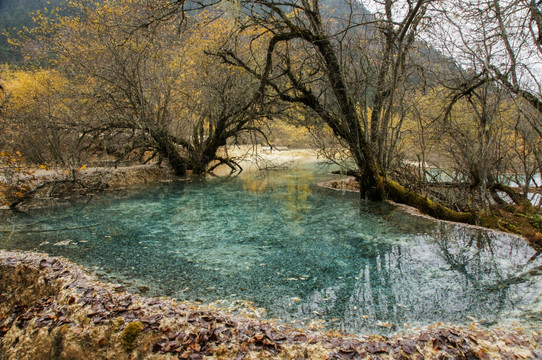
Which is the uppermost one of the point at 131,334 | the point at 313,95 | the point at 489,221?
the point at 313,95

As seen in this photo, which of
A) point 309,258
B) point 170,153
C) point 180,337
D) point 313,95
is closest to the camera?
point 180,337

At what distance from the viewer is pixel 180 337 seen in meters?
2.96

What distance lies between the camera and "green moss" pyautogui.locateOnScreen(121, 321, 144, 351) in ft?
9.70

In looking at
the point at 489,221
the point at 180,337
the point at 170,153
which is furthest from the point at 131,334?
the point at 170,153

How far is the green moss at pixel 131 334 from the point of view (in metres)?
2.96

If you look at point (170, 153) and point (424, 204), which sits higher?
point (170, 153)

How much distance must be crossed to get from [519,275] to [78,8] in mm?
17360

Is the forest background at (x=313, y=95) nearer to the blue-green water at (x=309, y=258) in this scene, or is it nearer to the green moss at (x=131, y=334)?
the blue-green water at (x=309, y=258)

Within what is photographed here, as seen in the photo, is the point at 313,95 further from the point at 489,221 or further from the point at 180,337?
the point at 180,337

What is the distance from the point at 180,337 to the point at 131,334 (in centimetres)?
47

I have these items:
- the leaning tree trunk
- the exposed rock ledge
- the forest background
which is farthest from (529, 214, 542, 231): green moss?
the leaning tree trunk

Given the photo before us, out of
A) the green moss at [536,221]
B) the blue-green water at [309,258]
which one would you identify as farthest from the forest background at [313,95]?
the blue-green water at [309,258]

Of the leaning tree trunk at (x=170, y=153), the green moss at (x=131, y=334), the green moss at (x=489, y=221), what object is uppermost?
the leaning tree trunk at (x=170, y=153)

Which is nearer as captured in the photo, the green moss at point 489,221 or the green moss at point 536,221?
the green moss at point 536,221
